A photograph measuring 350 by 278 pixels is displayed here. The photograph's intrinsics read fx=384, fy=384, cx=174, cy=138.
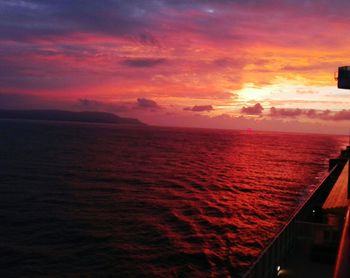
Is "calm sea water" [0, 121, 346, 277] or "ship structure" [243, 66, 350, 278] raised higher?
"ship structure" [243, 66, 350, 278]

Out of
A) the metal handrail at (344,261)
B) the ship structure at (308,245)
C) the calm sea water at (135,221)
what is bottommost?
the calm sea water at (135,221)

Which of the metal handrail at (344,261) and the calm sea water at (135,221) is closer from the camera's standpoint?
the metal handrail at (344,261)

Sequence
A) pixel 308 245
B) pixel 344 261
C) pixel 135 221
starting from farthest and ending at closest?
pixel 135 221 → pixel 308 245 → pixel 344 261

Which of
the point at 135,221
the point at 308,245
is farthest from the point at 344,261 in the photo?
the point at 135,221

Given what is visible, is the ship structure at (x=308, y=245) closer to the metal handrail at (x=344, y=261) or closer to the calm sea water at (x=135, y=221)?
the calm sea water at (x=135, y=221)

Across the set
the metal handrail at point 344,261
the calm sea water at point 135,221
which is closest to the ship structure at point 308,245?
the calm sea water at point 135,221

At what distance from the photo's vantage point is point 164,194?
Result: 4606 centimetres

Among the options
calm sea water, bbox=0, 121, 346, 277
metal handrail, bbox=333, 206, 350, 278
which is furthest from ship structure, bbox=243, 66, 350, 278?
metal handrail, bbox=333, 206, 350, 278

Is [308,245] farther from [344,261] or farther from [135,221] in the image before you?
[135,221]

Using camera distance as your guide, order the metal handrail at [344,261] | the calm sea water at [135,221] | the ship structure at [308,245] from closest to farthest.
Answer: the metal handrail at [344,261], the ship structure at [308,245], the calm sea water at [135,221]

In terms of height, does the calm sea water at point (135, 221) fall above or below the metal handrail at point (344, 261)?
below

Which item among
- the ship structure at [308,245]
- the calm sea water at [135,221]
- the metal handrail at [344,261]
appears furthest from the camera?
the calm sea water at [135,221]

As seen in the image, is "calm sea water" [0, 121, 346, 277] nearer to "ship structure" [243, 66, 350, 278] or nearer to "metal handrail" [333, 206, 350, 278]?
"ship structure" [243, 66, 350, 278]

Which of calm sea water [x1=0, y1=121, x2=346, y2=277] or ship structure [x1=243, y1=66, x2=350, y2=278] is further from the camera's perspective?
calm sea water [x1=0, y1=121, x2=346, y2=277]
